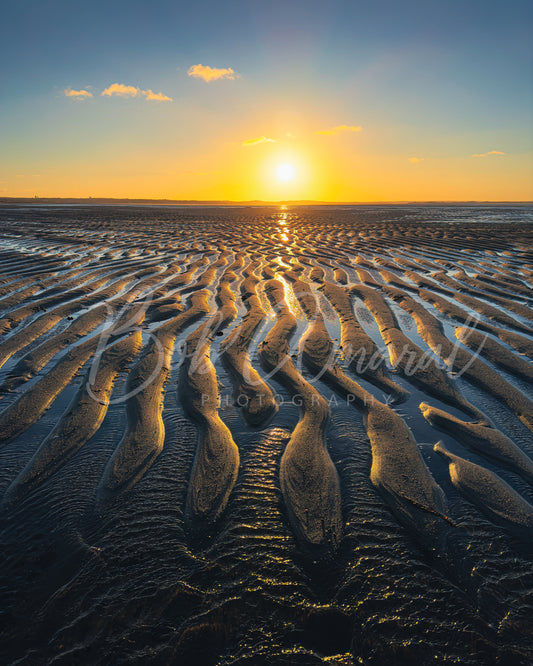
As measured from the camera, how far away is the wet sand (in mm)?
1685

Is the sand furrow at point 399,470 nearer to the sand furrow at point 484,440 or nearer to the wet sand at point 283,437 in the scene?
the wet sand at point 283,437

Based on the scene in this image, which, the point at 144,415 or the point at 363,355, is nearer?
the point at 144,415

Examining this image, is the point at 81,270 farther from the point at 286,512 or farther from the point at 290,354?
the point at 286,512

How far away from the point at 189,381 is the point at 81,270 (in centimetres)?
701

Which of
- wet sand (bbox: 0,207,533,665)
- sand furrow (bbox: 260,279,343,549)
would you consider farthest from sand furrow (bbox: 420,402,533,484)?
sand furrow (bbox: 260,279,343,549)

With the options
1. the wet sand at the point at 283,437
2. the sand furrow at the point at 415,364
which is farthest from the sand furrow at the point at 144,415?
the sand furrow at the point at 415,364

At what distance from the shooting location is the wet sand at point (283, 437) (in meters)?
1.68

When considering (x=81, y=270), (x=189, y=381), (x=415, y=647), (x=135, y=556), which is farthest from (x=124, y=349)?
(x=81, y=270)

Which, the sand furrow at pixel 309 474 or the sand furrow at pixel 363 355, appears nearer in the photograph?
the sand furrow at pixel 309 474

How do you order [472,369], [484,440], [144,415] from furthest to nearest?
[472,369], [144,415], [484,440]

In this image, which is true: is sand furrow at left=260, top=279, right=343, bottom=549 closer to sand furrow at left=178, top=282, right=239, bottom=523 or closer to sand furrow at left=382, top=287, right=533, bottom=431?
sand furrow at left=178, top=282, right=239, bottom=523

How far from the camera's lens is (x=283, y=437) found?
2.86m

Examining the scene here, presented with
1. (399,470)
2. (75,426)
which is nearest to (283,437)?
(399,470)

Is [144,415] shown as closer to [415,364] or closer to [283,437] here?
[283,437]
